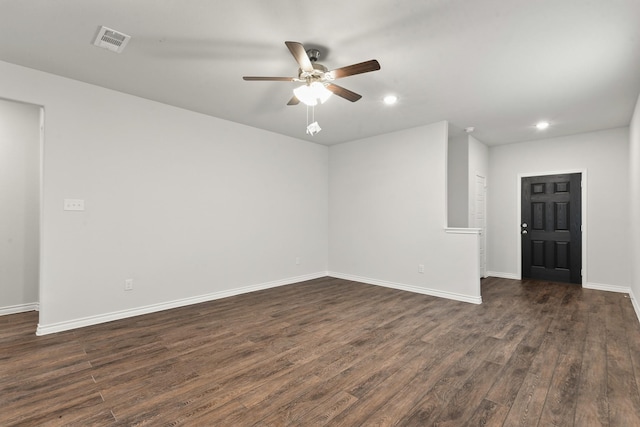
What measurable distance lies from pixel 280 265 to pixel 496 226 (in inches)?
167

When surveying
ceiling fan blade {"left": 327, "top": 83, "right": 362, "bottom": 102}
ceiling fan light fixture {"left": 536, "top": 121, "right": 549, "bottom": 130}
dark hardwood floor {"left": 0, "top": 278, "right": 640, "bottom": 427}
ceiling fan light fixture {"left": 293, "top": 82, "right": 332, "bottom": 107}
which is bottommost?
dark hardwood floor {"left": 0, "top": 278, "right": 640, "bottom": 427}

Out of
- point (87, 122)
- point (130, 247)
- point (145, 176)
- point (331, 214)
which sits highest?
point (87, 122)

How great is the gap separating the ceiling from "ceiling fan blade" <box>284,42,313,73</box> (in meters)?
0.22

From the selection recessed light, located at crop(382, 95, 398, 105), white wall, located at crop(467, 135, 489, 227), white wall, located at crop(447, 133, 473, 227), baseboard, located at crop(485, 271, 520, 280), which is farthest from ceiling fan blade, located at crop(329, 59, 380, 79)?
baseboard, located at crop(485, 271, 520, 280)

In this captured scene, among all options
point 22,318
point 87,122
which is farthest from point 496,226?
point 22,318

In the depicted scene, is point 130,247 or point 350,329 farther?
point 130,247

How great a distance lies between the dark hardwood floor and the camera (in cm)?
186

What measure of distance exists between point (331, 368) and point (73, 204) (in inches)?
122

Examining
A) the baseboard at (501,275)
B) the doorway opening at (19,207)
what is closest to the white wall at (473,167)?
the baseboard at (501,275)

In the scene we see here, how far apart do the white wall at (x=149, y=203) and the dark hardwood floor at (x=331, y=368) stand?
39 cm

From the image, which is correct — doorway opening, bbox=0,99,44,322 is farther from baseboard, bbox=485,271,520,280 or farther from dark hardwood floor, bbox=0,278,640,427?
baseboard, bbox=485,271,520,280

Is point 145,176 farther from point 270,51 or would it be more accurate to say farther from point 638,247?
point 638,247

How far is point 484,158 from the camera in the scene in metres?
5.99

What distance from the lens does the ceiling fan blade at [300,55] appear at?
6.97ft
